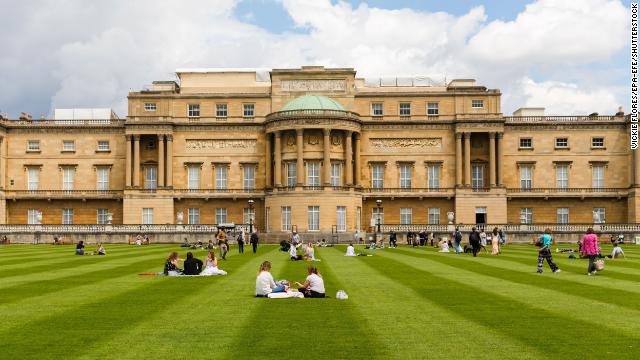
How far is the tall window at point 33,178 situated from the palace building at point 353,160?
164 mm

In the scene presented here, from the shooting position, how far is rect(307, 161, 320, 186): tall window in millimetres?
83000

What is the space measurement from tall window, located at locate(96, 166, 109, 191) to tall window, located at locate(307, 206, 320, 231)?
2703 cm

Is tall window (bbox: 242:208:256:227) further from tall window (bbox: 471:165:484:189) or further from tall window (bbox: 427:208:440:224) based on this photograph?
tall window (bbox: 471:165:484:189)

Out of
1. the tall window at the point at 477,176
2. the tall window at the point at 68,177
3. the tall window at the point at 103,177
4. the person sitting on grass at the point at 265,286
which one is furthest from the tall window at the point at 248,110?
the person sitting on grass at the point at 265,286

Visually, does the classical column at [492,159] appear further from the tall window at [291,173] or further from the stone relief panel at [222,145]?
the stone relief panel at [222,145]

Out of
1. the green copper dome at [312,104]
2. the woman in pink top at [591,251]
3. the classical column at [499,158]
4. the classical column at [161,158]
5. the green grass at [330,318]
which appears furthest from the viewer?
the classical column at [161,158]

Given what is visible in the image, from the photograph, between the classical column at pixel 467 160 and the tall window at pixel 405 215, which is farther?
the tall window at pixel 405 215

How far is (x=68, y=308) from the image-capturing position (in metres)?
19.5

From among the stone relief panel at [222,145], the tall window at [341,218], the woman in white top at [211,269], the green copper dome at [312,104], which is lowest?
the woman in white top at [211,269]

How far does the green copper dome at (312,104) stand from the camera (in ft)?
272

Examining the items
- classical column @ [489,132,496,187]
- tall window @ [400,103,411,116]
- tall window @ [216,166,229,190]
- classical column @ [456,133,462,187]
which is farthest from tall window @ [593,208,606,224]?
tall window @ [216,166,229,190]

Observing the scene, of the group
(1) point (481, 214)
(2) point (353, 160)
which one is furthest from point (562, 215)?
(2) point (353, 160)

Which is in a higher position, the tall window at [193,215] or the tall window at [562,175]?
the tall window at [562,175]

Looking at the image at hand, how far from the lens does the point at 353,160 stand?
284 feet
